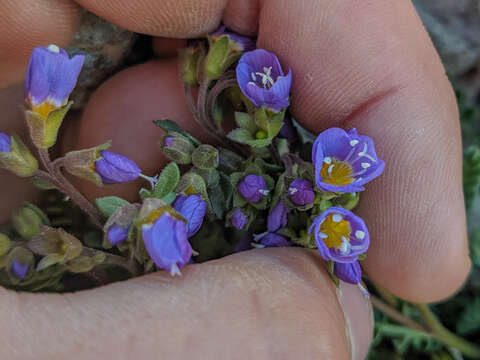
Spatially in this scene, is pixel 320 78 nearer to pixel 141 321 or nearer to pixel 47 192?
pixel 141 321

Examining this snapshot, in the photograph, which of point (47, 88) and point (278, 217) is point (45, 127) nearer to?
point (47, 88)

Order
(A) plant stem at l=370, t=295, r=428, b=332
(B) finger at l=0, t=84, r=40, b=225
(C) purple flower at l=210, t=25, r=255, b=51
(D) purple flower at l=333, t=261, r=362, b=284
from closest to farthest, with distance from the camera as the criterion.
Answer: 1. (D) purple flower at l=333, t=261, r=362, b=284
2. (C) purple flower at l=210, t=25, r=255, b=51
3. (B) finger at l=0, t=84, r=40, b=225
4. (A) plant stem at l=370, t=295, r=428, b=332

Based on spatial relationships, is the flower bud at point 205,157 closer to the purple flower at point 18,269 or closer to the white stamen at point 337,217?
the white stamen at point 337,217

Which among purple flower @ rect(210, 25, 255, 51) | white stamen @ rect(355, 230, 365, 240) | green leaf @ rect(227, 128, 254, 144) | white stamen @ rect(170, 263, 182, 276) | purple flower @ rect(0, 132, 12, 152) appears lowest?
white stamen @ rect(355, 230, 365, 240)

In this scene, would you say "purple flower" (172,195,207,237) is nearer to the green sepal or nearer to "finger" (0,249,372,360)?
"finger" (0,249,372,360)

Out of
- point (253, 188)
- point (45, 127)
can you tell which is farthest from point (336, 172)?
point (45, 127)

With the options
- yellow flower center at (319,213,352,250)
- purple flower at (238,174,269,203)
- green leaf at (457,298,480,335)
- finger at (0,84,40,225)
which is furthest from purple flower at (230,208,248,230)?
green leaf at (457,298,480,335)
